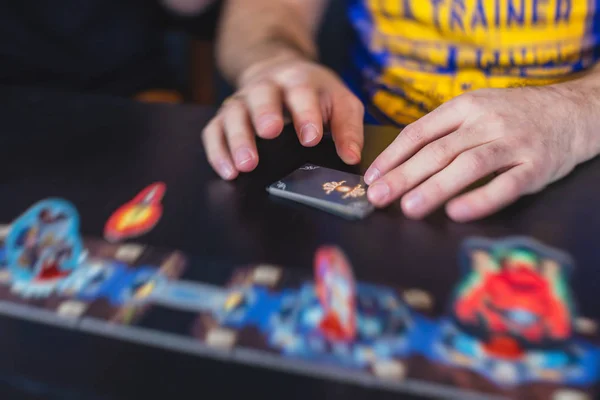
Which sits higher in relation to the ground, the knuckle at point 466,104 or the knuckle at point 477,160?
the knuckle at point 466,104

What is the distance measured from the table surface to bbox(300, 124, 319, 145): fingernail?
0.02 m

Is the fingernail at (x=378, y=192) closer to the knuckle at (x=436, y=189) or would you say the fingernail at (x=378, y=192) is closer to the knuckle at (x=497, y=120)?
the knuckle at (x=436, y=189)

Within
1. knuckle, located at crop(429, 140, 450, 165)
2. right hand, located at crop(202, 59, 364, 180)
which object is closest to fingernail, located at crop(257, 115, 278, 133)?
right hand, located at crop(202, 59, 364, 180)

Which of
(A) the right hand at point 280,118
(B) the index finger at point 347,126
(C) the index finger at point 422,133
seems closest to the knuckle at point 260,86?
(A) the right hand at point 280,118

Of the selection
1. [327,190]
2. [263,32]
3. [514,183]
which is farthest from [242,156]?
[263,32]

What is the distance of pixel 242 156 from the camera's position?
73 cm

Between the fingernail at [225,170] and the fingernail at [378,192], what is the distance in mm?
204

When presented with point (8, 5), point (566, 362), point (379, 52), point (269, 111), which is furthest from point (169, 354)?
point (8, 5)

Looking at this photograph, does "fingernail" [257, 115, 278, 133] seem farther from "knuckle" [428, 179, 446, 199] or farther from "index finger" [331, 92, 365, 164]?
"knuckle" [428, 179, 446, 199]

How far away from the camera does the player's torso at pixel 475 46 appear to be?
36.2 inches

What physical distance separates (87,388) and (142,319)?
0.08m

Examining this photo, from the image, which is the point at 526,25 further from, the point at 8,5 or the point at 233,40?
the point at 8,5

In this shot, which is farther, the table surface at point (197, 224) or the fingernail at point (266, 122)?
the fingernail at point (266, 122)

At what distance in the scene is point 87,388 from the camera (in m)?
0.41
